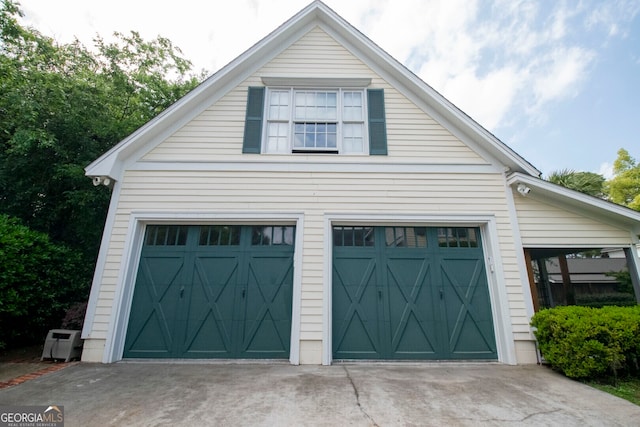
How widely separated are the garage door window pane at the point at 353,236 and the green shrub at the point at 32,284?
547 cm

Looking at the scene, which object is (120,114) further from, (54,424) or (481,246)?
(481,246)

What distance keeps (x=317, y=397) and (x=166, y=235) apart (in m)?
4.17

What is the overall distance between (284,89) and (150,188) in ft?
12.0

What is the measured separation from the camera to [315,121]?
5.91 meters

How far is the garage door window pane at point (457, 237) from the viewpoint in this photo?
209 inches

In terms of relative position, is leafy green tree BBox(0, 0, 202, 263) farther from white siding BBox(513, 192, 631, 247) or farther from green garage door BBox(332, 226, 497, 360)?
white siding BBox(513, 192, 631, 247)

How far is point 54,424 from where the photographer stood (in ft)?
8.54

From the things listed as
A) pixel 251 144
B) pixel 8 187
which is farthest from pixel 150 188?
pixel 8 187

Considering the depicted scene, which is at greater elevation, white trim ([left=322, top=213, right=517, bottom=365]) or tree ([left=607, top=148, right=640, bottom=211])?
tree ([left=607, top=148, right=640, bottom=211])

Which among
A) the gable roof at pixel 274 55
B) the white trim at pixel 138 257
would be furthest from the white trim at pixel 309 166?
the white trim at pixel 138 257

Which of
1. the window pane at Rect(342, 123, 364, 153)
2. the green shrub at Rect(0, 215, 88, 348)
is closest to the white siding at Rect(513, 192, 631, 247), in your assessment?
the window pane at Rect(342, 123, 364, 153)

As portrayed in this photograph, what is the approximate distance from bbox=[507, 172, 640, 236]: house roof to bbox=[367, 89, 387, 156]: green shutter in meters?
2.71

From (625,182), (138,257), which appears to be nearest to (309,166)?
(138,257)

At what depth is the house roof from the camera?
492cm
